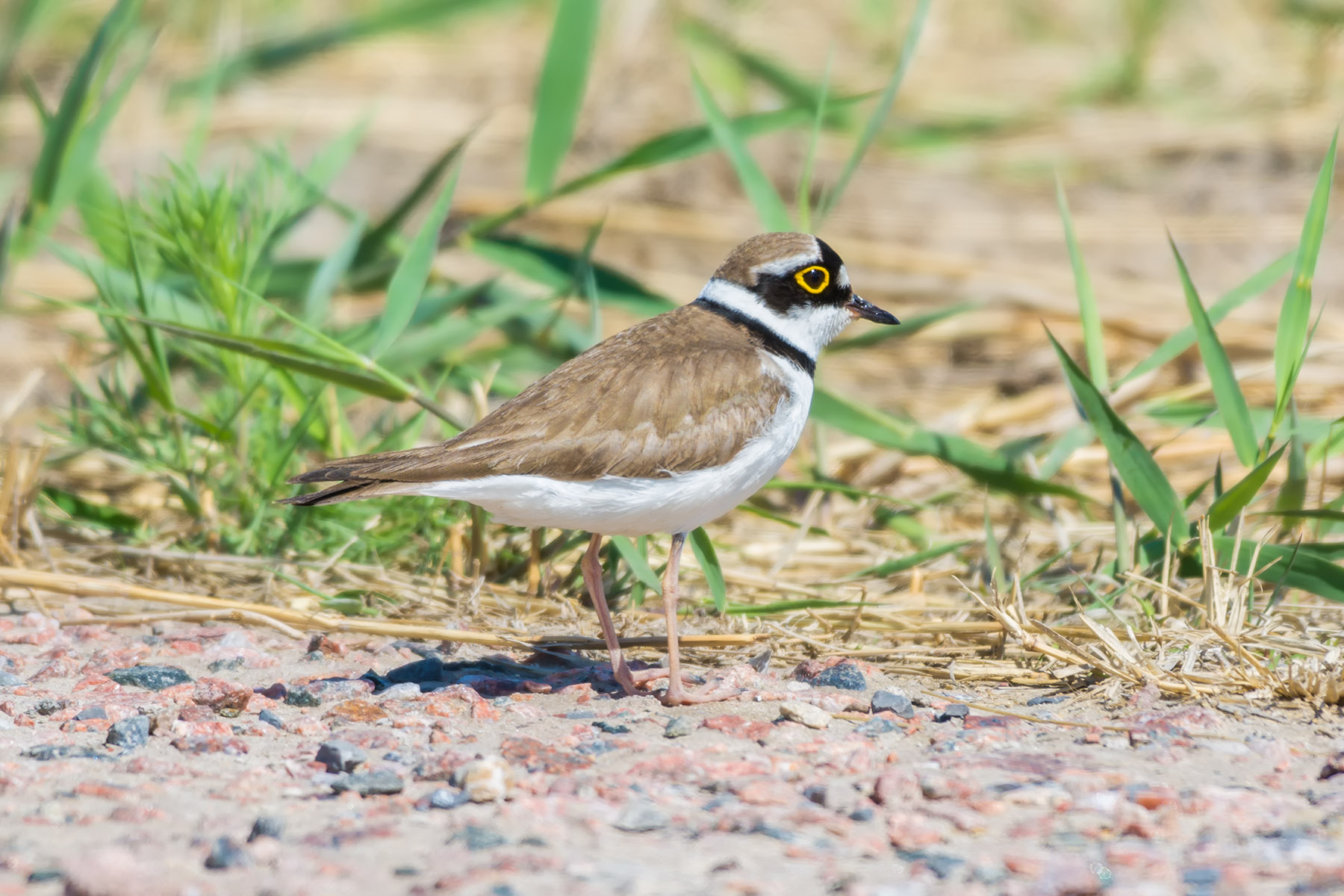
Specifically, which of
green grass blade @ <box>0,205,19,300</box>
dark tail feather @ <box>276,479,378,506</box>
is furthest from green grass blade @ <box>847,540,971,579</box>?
green grass blade @ <box>0,205,19,300</box>

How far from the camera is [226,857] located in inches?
84.0

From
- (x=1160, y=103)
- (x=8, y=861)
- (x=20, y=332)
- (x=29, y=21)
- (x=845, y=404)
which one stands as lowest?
(x=8, y=861)

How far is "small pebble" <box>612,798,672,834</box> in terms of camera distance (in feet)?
7.61

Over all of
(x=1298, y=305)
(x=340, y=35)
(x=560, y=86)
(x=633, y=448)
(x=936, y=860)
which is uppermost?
(x=340, y=35)

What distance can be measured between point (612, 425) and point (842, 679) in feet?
2.55

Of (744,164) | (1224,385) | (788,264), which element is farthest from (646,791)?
(744,164)

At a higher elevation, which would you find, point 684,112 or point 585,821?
point 684,112

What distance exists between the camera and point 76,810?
2363 mm

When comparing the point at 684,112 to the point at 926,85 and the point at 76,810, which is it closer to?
the point at 926,85

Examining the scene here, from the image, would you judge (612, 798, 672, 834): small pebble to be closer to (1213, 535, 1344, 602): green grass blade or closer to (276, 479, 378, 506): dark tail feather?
(276, 479, 378, 506): dark tail feather

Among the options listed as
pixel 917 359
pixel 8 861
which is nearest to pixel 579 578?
pixel 8 861

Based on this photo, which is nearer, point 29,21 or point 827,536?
point 827,536

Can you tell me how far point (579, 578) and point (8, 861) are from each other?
2002 mm

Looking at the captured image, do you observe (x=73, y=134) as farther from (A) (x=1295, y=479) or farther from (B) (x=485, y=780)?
(A) (x=1295, y=479)
